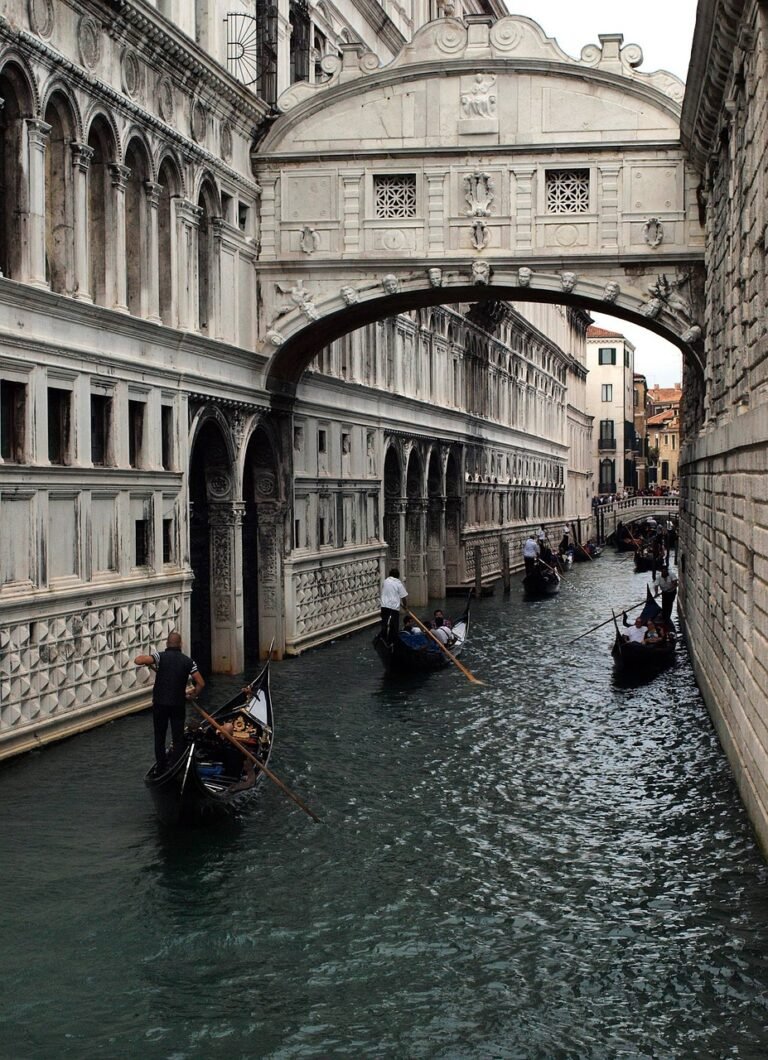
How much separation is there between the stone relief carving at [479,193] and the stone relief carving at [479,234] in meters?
0.12

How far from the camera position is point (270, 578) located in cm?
2042

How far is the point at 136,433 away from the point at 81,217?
2573 mm

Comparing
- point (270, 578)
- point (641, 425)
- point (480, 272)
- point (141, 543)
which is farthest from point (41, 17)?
point (641, 425)

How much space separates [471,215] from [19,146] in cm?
736

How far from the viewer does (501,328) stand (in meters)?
39.8

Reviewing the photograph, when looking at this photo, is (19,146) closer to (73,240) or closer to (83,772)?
(73,240)

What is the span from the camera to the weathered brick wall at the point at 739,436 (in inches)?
385

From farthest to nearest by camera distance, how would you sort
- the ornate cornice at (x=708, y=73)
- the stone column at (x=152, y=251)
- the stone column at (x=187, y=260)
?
the stone column at (x=187, y=260), the stone column at (x=152, y=251), the ornate cornice at (x=708, y=73)

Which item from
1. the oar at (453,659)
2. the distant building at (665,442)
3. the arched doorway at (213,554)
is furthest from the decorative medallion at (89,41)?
the distant building at (665,442)

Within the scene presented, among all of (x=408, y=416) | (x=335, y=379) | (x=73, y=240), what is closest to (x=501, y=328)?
(x=408, y=416)

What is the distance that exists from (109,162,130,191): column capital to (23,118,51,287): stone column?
5.60ft

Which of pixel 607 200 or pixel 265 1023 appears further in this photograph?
pixel 607 200

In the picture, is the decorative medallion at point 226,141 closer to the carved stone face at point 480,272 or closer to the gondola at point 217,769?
the carved stone face at point 480,272

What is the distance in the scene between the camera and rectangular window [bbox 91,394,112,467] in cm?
1447
